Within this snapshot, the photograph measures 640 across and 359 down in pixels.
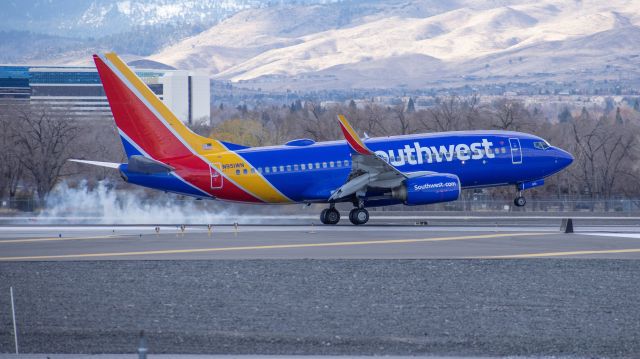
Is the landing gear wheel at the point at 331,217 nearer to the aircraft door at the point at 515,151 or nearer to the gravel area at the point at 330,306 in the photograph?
the aircraft door at the point at 515,151

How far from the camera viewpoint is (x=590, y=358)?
20.8 m

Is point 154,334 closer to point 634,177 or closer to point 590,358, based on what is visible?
point 590,358

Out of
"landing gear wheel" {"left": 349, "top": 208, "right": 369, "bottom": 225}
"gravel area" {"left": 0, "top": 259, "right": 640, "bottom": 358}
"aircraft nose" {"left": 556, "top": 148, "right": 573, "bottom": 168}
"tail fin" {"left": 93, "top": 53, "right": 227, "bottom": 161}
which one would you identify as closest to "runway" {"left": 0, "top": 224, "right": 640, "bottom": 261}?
"landing gear wheel" {"left": 349, "top": 208, "right": 369, "bottom": 225}

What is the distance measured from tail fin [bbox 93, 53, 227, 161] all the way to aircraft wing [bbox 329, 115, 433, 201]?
278 inches

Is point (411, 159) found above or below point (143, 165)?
above

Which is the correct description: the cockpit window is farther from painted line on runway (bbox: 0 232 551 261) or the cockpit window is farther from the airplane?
painted line on runway (bbox: 0 232 551 261)

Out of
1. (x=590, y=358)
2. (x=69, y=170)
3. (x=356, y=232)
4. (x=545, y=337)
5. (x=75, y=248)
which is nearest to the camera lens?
(x=590, y=358)

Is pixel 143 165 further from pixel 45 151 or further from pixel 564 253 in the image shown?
pixel 45 151

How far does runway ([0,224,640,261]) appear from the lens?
33344mm

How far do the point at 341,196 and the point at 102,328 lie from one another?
24421 millimetres

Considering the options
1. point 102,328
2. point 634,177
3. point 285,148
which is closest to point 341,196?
point 285,148

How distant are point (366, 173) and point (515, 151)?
313 inches

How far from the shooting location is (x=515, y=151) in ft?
165

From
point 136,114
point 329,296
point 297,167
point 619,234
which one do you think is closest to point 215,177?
point 297,167
